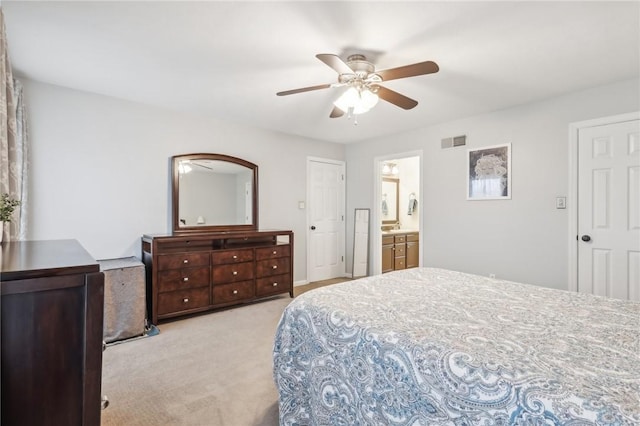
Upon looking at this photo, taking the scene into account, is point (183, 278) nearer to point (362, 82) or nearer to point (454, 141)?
point (362, 82)

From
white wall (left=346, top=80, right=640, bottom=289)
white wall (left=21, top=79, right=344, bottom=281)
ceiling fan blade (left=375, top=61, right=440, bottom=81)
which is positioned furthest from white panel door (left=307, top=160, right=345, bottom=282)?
ceiling fan blade (left=375, top=61, right=440, bottom=81)

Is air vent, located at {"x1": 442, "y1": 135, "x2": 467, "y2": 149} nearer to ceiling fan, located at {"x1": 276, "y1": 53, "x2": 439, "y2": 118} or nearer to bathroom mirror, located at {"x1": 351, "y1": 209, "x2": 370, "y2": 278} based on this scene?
bathroom mirror, located at {"x1": 351, "y1": 209, "x2": 370, "y2": 278}

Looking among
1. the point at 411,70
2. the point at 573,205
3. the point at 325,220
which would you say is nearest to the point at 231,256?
the point at 325,220

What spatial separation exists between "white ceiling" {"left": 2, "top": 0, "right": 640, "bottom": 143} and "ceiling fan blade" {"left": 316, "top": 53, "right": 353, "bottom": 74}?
217 mm

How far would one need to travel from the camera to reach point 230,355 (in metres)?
2.55

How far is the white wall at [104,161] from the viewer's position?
9.75ft

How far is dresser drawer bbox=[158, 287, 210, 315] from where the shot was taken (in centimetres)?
321

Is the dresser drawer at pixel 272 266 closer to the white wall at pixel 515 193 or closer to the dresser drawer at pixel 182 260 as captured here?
the dresser drawer at pixel 182 260

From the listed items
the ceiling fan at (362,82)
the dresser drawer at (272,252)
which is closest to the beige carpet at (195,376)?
the dresser drawer at (272,252)

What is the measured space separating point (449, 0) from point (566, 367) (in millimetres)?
1847

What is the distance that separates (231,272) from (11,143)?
220 cm

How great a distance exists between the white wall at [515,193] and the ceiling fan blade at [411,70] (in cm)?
204

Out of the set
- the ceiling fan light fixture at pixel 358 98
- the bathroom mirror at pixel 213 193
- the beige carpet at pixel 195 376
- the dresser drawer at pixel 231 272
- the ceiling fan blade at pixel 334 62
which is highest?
the ceiling fan blade at pixel 334 62

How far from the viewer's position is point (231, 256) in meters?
3.68
